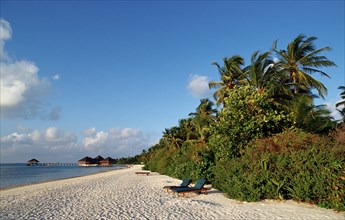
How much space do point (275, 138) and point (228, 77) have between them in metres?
14.7

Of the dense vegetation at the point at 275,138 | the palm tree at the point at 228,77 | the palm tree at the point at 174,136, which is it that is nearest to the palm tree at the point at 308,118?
the dense vegetation at the point at 275,138

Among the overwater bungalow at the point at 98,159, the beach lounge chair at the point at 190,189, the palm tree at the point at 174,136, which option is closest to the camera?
the beach lounge chair at the point at 190,189

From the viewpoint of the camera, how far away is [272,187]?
35.2 feet

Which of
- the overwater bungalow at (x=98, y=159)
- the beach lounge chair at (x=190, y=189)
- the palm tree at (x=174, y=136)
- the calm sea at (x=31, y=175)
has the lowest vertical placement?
the beach lounge chair at (x=190, y=189)

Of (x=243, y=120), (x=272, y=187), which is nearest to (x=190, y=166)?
(x=243, y=120)

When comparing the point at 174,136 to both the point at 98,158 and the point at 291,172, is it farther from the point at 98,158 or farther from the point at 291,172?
the point at 98,158

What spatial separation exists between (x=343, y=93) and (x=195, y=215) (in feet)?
99.9

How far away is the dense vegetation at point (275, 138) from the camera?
9578 millimetres

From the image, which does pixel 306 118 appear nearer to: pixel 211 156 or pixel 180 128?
pixel 211 156

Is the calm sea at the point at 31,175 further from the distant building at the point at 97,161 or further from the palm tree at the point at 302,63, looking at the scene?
the distant building at the point at 97,161

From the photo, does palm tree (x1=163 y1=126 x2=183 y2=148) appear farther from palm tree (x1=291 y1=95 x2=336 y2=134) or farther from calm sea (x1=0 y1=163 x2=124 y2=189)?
palm tree (x1=291 y1=95 x2=336 y2=134)

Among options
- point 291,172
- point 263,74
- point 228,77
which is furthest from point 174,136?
point 291,172

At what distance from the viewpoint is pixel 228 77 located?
26.4 meters

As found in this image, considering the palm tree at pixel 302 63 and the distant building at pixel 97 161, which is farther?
the distant building at pixel 97 161
